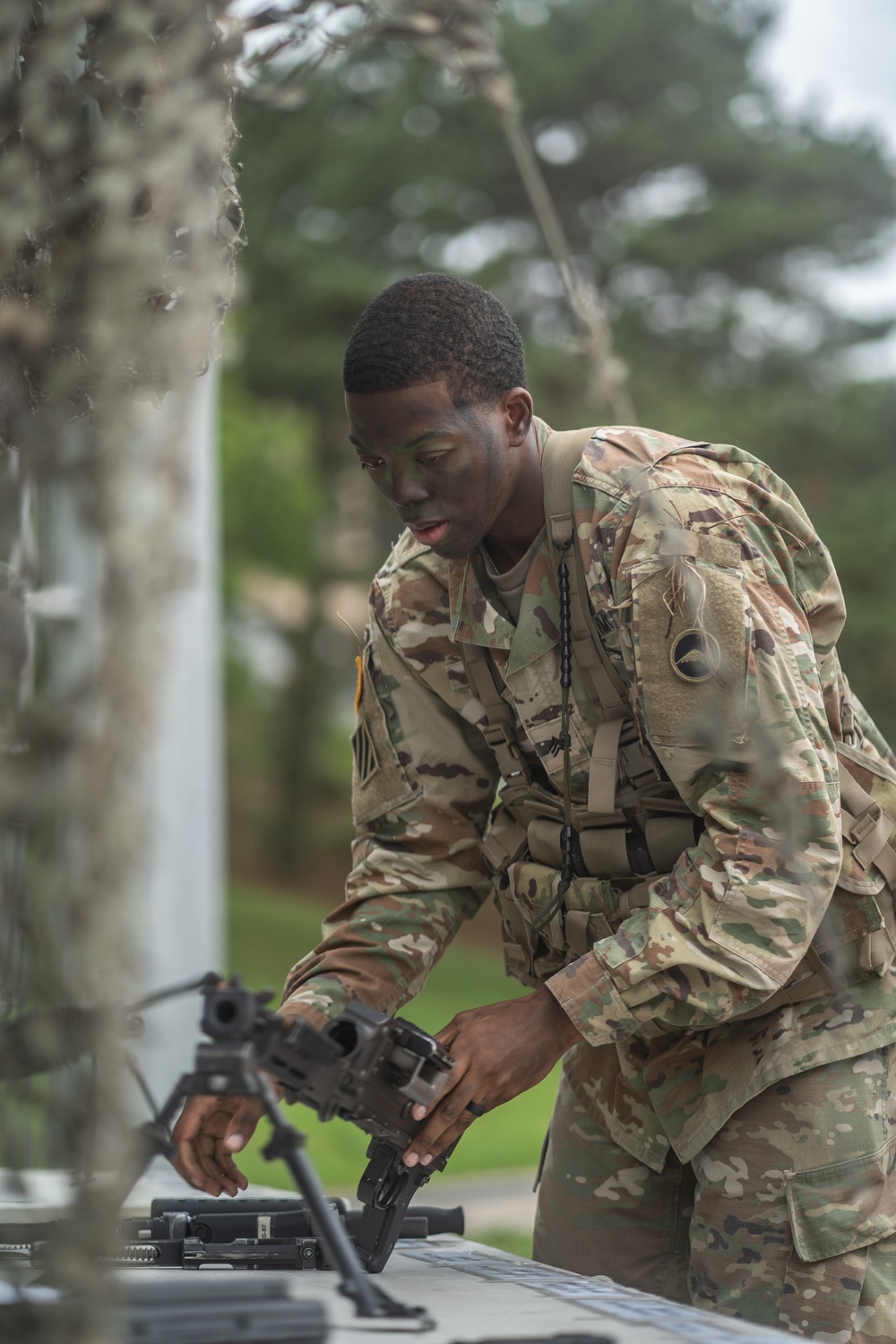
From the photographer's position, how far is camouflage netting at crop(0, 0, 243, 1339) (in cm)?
136

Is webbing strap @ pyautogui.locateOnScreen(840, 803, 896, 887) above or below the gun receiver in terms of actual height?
above

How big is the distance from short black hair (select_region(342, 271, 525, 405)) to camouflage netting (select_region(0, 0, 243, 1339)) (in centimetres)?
46

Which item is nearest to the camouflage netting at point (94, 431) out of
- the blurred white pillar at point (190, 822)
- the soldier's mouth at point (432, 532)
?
the soldier's mouth at point (432, 532)

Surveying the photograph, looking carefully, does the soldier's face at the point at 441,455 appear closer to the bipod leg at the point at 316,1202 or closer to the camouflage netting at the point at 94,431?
the camouflage netting at the point at 94,431

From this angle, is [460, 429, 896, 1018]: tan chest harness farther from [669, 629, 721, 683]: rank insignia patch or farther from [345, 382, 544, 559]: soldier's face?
[669, 629, 721, 683]: rank insignia patch

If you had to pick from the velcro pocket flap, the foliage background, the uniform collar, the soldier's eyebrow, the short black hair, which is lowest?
the velcro pocket flap

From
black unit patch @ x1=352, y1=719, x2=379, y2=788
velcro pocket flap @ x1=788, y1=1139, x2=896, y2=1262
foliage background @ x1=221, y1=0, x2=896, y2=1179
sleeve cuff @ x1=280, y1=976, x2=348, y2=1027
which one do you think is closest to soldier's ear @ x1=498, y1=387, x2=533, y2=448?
black unit patch @ x1=352, y1=719, x2=379, y2=788

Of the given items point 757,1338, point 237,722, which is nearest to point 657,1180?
point 757,1338

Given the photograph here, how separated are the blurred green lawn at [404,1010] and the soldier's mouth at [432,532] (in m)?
1.75

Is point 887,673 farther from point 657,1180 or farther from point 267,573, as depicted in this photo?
point 657,1180

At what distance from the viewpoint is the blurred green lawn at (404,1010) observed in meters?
8.21

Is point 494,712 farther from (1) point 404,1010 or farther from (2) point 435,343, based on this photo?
(1) point 404,1010

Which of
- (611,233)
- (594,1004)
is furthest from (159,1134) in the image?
(611,233)

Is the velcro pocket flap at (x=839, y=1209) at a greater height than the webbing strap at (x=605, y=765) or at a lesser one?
lesser
